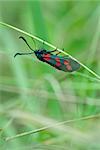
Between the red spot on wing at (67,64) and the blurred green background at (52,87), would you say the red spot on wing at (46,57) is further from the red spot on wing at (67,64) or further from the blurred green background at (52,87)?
the blurred green background at (52,87)

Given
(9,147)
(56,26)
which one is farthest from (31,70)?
(9,147)

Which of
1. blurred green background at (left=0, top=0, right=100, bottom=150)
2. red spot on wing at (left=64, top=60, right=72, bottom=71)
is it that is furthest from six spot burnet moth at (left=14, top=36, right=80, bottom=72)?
blurred green background at (left=0, top=0, right=100, bottom=150)

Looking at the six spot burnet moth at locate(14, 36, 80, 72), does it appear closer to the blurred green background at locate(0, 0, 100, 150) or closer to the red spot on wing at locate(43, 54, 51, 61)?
the red spot on wing at locate(43, 54, 51, 61)

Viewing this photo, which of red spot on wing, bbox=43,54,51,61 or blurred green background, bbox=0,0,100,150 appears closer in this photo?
red spot on wing, bbox=43,54,51,61

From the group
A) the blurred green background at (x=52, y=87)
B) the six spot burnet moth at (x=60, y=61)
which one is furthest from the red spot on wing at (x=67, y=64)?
the blurred green background at (x=52, y=87)

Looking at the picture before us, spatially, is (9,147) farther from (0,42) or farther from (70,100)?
(0,42)

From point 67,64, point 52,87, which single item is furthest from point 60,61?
point 52,87

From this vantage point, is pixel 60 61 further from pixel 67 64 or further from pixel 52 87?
pixel 52 87

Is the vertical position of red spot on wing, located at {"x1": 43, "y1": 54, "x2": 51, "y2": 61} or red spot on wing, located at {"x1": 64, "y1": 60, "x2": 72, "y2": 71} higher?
red spot on wing, located at {"x1": 43, "y1": 54, "x2": 51, "y2": 61}

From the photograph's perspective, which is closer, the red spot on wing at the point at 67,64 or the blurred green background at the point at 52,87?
the red spot on wing at the point at 67,64
